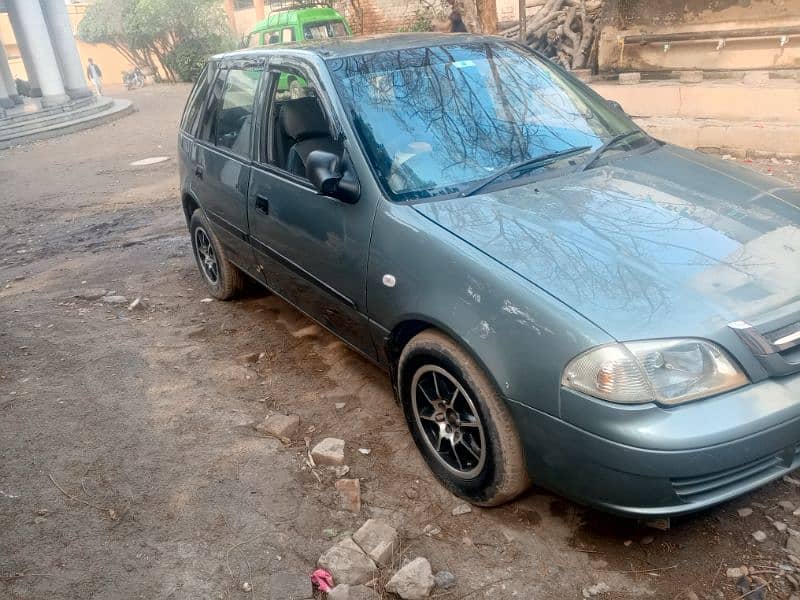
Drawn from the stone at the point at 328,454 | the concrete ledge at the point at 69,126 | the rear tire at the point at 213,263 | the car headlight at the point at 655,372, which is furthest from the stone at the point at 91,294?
the concrete ledge at the point at 69,126

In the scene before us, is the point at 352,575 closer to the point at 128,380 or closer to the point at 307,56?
the point at 128,380

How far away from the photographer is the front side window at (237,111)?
419 cm

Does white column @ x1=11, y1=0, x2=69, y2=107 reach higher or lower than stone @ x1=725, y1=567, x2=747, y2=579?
higher

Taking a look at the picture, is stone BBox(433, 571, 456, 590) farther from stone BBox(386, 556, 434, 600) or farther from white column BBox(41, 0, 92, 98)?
white column BBox(41, 0, 92, 98)

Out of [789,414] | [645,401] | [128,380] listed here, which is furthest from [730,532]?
[128,380]

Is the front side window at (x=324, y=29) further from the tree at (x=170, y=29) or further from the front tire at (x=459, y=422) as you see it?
the tree at (x=170, y=29)

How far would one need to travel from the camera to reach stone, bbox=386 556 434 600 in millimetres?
2480

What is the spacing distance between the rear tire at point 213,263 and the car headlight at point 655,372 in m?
3.32

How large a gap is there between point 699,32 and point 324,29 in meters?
9.13

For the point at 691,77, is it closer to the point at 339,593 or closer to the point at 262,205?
the point at 262,205

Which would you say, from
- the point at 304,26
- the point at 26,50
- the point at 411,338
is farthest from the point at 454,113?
the point at 26,50

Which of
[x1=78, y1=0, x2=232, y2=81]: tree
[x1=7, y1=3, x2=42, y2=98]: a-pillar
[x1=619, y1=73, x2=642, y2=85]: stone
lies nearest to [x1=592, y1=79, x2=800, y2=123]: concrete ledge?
[x1=619, y1=73, x2=642, y2=85]: stone

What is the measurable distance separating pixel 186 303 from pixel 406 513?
3172mm

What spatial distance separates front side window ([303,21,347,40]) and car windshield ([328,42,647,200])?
43.3 ft
